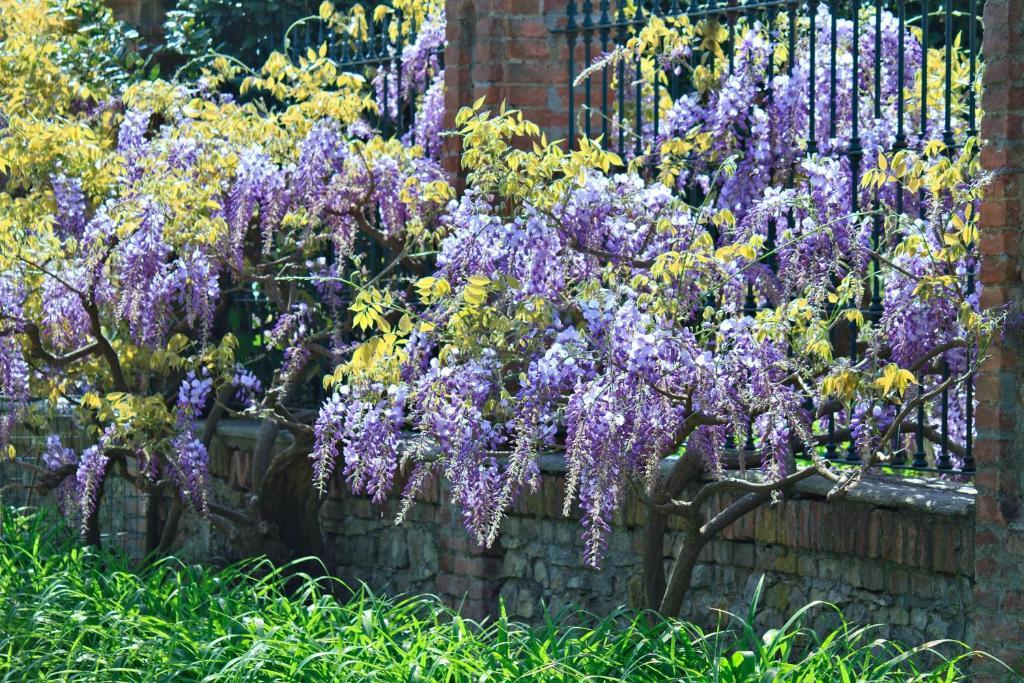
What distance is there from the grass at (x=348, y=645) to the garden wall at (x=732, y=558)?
109 mm

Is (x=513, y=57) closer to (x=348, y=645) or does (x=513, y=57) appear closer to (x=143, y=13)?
(x=348, y=645)

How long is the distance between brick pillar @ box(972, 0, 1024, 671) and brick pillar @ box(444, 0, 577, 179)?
246 cm

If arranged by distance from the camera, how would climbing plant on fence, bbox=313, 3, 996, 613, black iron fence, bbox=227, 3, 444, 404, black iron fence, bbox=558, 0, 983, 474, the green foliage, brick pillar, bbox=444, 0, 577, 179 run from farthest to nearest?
1. the green foliage
2. black iron fence, bbox=227, 3, 444, 404
3. brick pillar, bbox=444, 0, 577, 179
4. black iron fence, bbox=558, 0, 983, 474
5. climbing plant on fence, bbox=313, 3, 996, 613

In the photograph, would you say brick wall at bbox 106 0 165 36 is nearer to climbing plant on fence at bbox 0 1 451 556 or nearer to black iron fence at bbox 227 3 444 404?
black iron fence at bbox 227 3 444 404

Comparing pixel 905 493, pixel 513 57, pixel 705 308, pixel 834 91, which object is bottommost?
pixel 905 493

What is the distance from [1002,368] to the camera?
4.97 meters

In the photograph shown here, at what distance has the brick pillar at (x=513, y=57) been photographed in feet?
23.1

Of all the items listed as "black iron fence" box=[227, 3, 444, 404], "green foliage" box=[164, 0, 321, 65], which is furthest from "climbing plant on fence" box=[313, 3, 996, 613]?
"green foliage" box=[164, 0, 321, 65]

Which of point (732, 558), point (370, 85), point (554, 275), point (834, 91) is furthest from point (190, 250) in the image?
point (834, 91)

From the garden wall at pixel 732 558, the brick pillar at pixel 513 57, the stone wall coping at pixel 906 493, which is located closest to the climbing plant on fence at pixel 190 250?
the brick pillar at pixel 513 57

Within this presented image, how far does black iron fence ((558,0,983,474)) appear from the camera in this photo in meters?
5.71

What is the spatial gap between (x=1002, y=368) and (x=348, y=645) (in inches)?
90.5

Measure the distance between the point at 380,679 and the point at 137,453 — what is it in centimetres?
245

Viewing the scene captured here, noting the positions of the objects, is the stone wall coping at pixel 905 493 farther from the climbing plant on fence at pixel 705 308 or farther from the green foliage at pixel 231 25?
the green foliage at pixel 231 25
